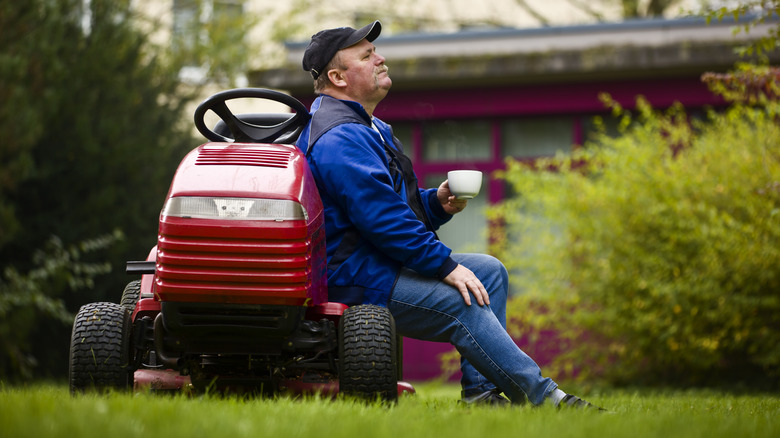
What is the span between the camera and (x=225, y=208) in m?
2.80

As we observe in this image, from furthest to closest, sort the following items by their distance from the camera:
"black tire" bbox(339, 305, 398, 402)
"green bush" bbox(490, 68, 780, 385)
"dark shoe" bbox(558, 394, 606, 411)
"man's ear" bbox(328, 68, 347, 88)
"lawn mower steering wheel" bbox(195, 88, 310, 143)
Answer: "green bush" bbox(490, 68, 780, 385)
"man's ear" bbox(328, 68, 347, 88)
"lawn mower steering wheel" bbox(195, 88, 310, 143)
"dark shoe" bbox(558, 394, 606, 411)
"black tire" bbox(339, 305, 398, 402)

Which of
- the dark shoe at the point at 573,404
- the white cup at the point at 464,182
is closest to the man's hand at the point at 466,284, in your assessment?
the white cup at the point at 464,182

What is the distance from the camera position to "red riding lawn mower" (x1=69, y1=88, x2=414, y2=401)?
110 inches

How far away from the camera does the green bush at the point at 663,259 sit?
250 inches

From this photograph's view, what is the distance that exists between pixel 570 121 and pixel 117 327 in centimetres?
742

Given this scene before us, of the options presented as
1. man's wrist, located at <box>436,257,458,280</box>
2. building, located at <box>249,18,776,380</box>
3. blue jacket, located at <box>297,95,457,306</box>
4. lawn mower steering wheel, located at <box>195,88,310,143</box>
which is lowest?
man's wrist, located at <box>436,257,458,280</box>

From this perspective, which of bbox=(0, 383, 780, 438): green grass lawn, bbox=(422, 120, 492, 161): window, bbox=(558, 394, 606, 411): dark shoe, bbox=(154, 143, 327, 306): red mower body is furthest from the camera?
bbox=(422, 120, 492, 161): window

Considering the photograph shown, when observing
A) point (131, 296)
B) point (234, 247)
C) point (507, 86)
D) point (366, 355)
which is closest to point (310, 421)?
point (366, 355)

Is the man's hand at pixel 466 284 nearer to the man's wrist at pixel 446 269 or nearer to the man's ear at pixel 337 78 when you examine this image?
the man's wrist at pixel 446 269

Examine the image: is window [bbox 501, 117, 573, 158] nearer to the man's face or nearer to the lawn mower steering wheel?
the man's face

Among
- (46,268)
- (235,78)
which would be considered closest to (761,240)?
(46,268)

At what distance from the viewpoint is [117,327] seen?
9.73 feet

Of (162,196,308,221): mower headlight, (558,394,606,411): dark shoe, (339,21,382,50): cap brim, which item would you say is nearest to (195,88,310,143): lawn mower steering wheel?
(339,21,382,50): cap brim

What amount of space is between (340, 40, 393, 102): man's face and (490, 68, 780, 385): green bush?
3382mm
